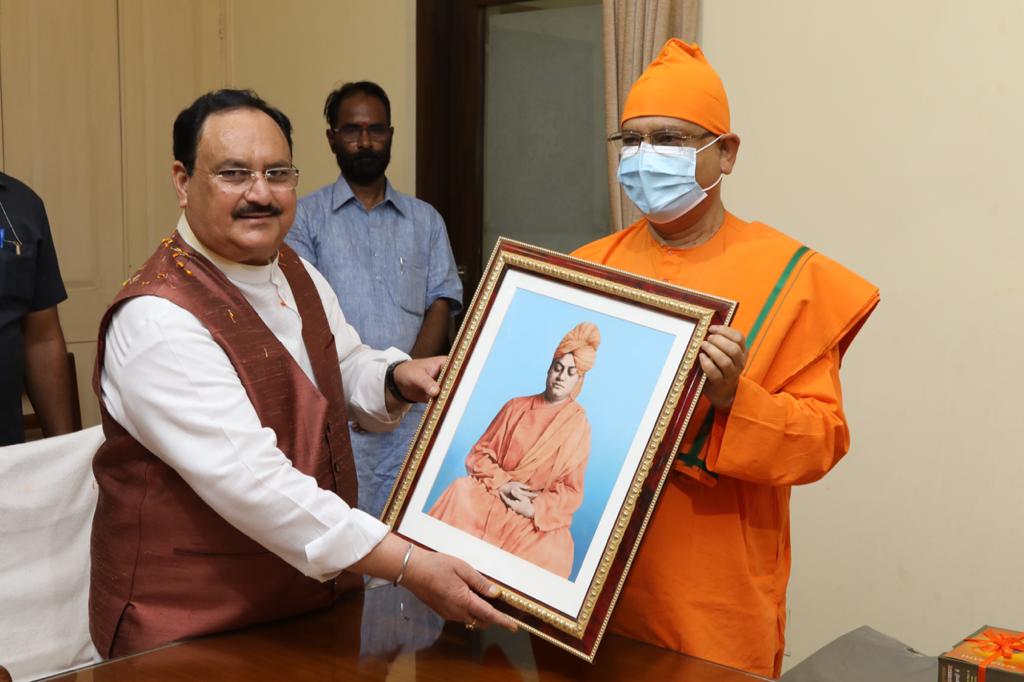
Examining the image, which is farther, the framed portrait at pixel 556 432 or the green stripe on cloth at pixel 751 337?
the green stripe on cloth at pixel 751 337

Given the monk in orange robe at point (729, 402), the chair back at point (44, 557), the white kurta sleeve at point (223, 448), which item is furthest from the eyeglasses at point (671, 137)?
the chair back at point (44, 557)

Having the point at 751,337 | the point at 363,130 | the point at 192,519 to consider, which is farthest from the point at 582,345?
the point at 363,130

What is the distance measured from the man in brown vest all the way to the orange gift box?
24.3 inches

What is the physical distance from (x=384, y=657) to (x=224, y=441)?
0.40 meters

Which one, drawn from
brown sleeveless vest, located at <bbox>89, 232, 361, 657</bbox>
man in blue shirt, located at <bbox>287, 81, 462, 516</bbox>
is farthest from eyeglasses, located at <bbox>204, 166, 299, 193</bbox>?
man in blue shirt, located at <bbox>287, 81, 462, 516</bbox>

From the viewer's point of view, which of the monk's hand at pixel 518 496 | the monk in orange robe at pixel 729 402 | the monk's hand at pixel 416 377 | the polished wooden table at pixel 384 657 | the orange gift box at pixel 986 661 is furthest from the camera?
the monk's hand at pixel 416 377

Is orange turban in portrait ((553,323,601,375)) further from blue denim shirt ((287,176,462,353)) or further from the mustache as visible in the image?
blue denim shirt ((287,176,462,353))

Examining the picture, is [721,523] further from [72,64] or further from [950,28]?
[72,64]

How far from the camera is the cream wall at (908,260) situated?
2922 mm

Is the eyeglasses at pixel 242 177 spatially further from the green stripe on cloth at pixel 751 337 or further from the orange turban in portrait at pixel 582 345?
the green stripe on cloth at pixel 751 337

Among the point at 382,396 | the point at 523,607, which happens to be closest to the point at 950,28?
the point at 382,396

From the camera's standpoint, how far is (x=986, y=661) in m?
1.38

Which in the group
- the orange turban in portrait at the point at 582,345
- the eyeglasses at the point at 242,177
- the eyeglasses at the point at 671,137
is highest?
the eyeglasses at the point at 671,137

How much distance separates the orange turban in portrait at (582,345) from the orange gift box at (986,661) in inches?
26.1
